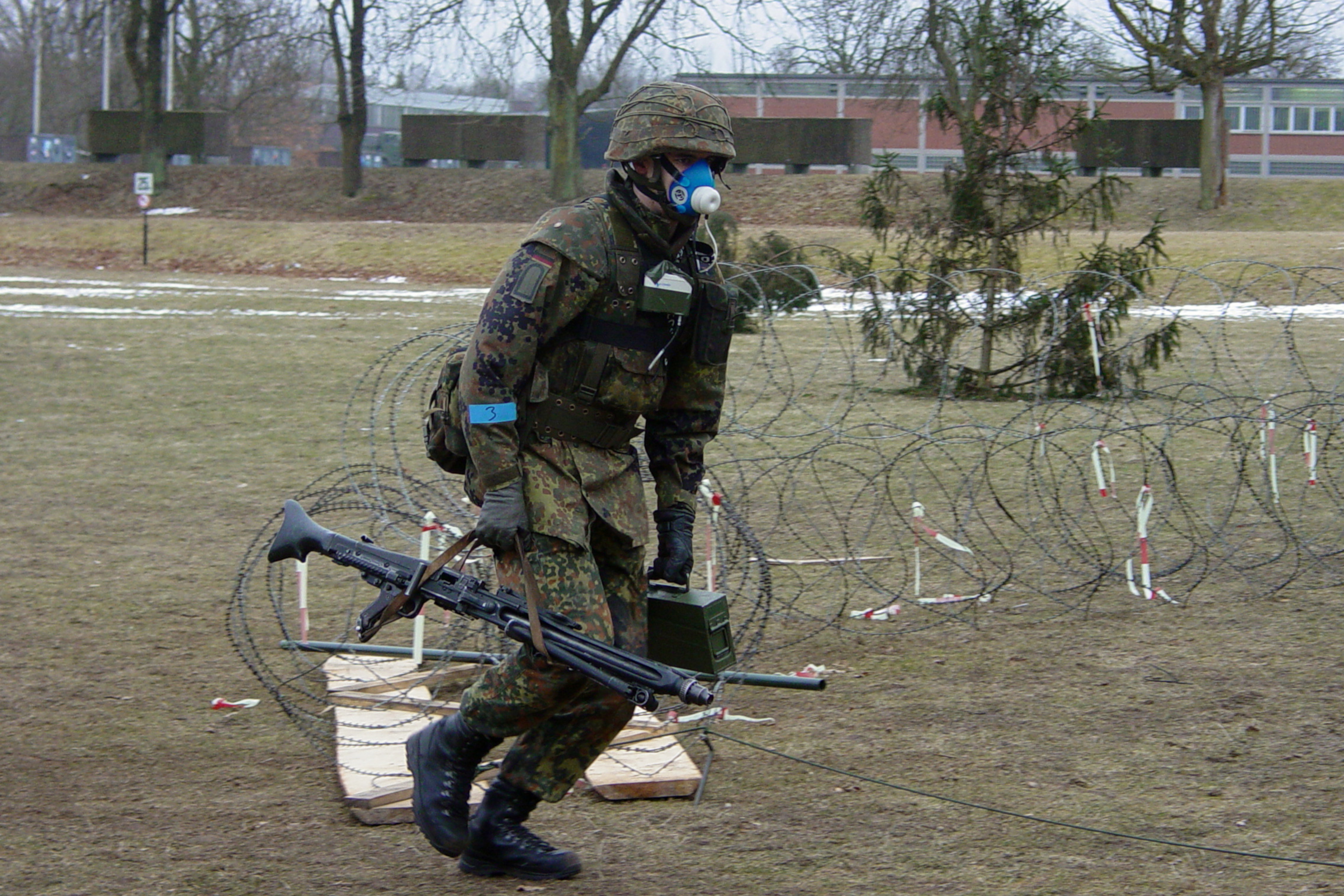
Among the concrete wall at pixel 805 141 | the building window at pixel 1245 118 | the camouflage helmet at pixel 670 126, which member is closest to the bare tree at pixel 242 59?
the concrete wall at pixel 805 141

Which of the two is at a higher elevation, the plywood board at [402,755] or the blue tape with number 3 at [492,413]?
the blue tape with number 3 at [492,413]

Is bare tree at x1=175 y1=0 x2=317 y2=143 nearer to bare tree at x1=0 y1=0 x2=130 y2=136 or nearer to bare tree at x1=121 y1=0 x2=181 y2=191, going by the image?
bare tree at x1=121 y1=0 x2=181 y2=191

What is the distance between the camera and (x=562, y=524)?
345cm

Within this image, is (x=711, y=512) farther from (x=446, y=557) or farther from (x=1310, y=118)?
(x=1310, y=118)

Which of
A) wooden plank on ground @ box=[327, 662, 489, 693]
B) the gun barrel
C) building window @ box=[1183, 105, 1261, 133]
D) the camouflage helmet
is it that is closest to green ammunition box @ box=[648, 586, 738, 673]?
the gun barrel

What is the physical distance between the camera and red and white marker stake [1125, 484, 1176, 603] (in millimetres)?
5977

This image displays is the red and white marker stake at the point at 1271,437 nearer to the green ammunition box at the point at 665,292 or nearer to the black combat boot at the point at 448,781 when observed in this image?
the green ammunition box at the point at 665,292

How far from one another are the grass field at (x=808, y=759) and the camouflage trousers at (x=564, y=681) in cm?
34

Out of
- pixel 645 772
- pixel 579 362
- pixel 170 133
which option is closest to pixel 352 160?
pixel 170 133

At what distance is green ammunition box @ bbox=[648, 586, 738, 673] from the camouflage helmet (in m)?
1.14

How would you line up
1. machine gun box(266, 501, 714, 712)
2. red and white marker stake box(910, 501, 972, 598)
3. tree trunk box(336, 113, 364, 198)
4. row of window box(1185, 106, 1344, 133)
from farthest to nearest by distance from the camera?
row of window box(1185, 106, 1344, 133)
tree trunk box(336, 113, 364, 198)
red and white marker stake box(910, 501, 972, 598)
machine gun box(266, 501, 714, 712)

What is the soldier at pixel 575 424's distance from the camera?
341 cm

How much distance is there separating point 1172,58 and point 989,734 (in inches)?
1076

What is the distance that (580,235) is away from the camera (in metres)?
3.47
